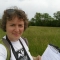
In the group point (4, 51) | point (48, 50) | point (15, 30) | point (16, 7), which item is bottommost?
point (48, 50)

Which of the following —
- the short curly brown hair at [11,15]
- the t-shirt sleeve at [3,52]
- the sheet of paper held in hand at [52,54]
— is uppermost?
the short curly brown hair at [11,15]

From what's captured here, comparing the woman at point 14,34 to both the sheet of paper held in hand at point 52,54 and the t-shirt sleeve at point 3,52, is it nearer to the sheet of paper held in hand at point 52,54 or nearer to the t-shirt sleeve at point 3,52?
the t-shirt sleeve at point 3,52

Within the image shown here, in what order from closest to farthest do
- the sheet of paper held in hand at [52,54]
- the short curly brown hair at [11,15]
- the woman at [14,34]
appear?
the woman at [14,34] < the short curly brown hair at [11,15] < the sheet of paper held in hand at [52,54]

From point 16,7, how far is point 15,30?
331 mm

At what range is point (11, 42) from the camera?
2035mm

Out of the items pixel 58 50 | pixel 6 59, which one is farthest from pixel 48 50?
pixel 6 59

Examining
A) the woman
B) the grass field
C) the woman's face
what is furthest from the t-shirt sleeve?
the grass field

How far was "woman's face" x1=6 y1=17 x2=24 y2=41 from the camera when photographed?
6.50ft

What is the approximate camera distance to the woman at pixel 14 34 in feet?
6.26

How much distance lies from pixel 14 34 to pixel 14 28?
0.20 ft

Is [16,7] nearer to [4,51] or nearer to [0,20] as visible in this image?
[0,20]

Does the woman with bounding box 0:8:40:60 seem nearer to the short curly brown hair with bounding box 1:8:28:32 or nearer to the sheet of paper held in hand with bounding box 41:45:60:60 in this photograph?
the short curly brown hair with bounding box 1:8:28:32

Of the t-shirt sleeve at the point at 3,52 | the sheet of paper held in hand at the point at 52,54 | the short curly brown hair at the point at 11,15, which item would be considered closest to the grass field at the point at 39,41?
the sheet of paper held in hand at the point at 52,54

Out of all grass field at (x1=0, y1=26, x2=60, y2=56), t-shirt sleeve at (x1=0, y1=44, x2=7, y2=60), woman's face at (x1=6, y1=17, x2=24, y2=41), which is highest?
woman's face at (x1=6, y1=17, x2=24, y2=41)
